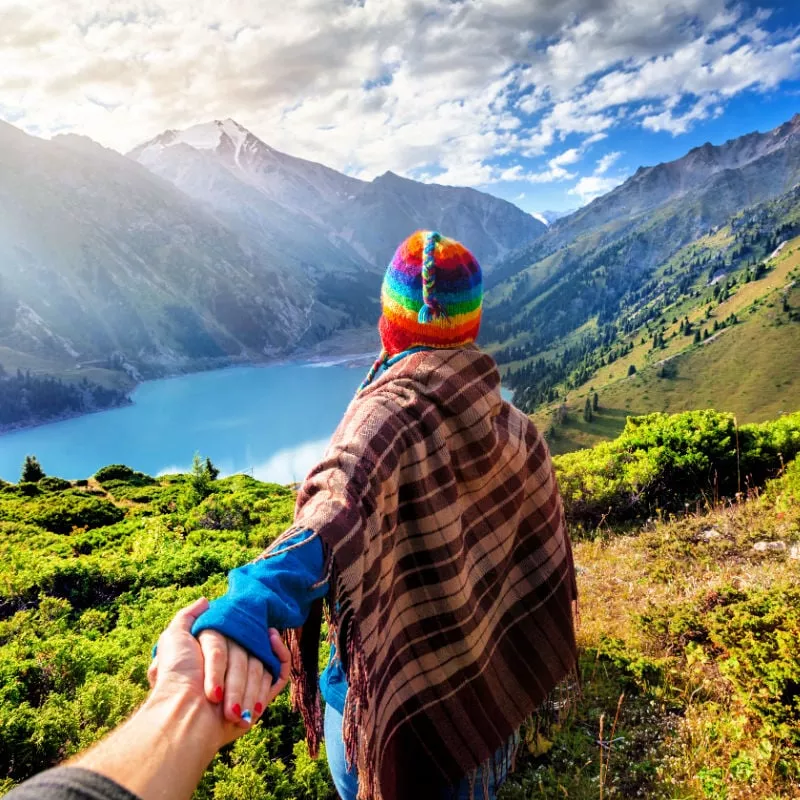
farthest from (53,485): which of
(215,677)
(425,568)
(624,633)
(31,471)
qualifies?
(215,677)

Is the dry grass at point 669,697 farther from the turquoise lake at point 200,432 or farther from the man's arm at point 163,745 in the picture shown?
the turquoise lake at point 200,432

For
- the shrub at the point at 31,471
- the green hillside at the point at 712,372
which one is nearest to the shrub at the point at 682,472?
the shrub at the point at 31,471

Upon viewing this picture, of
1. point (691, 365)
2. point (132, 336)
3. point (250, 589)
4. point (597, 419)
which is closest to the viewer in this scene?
point (250, 589)

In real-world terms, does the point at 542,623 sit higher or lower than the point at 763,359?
higher

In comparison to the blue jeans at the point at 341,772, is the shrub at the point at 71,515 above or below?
below

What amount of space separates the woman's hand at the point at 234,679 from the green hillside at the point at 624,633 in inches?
114


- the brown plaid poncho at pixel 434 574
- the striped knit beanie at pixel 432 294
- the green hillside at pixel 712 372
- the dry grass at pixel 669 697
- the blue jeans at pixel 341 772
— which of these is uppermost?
the striped knit beanie at pixel 432 294

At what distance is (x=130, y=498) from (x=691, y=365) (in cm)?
14445

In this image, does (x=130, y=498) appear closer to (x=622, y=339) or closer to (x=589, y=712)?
(x=589, y=712)

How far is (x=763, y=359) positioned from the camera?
125688mm

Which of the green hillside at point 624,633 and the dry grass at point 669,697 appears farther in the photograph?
the green hillside at point 624,633

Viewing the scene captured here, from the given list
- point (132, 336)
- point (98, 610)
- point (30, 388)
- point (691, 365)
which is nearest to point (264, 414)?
point (30, 388)

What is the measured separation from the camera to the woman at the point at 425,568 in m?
1.96

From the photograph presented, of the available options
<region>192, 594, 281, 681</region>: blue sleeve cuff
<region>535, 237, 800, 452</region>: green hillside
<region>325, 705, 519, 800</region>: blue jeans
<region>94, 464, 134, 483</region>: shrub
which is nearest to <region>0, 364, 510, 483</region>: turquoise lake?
<region>535, 237, 800, 452</region>: green hillside
